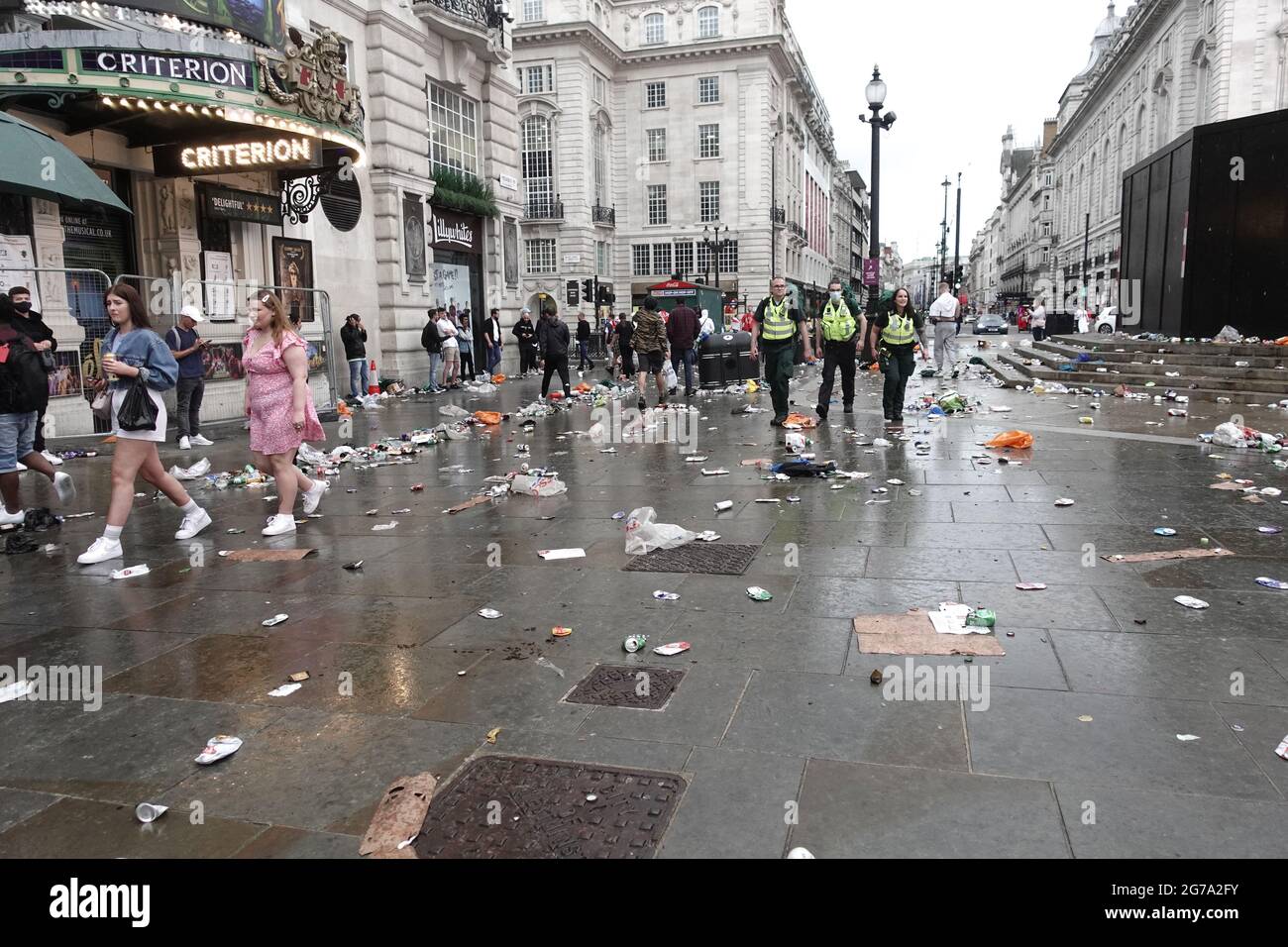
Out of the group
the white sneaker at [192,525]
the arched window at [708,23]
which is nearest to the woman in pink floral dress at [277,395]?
the white sneaker at [192,525]

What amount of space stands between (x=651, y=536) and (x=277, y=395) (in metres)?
3.17

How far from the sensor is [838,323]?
12336mm

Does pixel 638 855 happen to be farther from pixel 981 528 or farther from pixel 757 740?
pixel 981 528

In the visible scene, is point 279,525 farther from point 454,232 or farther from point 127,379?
point 454,232

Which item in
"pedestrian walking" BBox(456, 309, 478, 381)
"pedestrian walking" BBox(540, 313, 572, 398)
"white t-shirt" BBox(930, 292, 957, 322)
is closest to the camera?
"pedestrian walking" BBox(540, 313, 572, 398)

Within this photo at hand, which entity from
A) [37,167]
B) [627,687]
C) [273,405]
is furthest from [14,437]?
[627,687]

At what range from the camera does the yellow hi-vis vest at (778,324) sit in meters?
12.2

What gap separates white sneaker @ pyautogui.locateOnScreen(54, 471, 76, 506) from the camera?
8.72 metres

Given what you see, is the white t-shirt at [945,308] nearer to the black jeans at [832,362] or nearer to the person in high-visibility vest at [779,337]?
the black jeans at [832,362]

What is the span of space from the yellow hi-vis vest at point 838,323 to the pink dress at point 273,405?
742 cm

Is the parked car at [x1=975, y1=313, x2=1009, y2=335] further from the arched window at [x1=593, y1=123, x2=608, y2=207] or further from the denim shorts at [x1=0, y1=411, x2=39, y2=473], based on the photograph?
the denim shorts at [x1=0, y1=411, x2=39, y2=473]

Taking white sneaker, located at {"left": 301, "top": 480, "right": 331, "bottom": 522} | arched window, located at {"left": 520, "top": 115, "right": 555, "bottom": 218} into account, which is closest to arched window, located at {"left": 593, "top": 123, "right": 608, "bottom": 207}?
arched window, located at {"left": 520, "top": 115, "right": 555, "bottom": 218}
